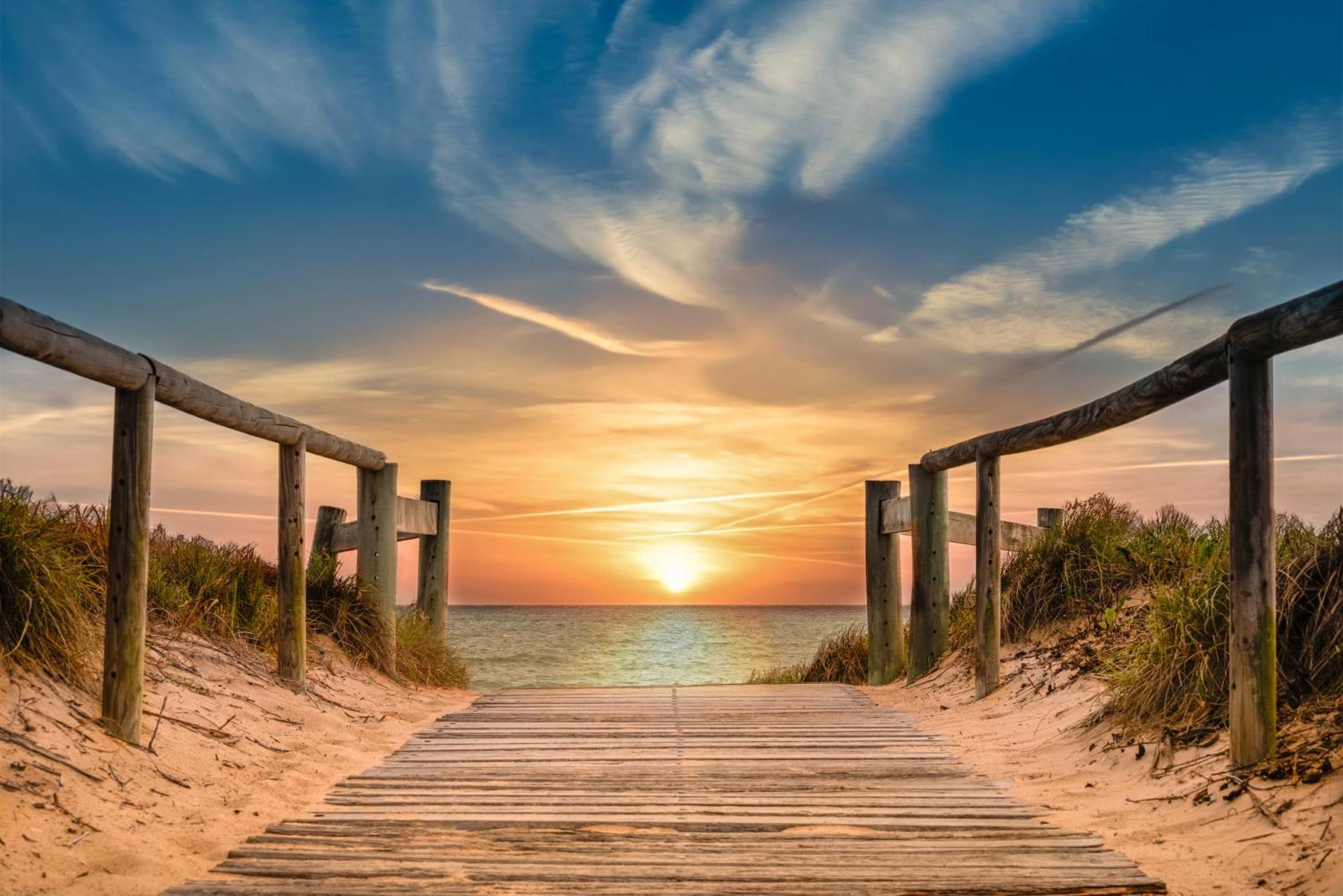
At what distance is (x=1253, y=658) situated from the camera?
14.2ft

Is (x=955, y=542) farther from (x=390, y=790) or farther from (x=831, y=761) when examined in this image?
(x=390, y=790)

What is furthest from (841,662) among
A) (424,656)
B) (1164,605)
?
(1164,605)

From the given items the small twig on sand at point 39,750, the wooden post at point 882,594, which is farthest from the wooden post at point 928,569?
the small twig on sand at point 39,750

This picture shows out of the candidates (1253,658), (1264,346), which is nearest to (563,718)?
(1253,658)

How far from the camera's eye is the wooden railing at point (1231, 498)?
14.0ft

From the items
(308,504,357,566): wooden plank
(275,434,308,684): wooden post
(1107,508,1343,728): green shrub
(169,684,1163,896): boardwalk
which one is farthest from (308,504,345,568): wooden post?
(1107,508,1343,728): green shrub

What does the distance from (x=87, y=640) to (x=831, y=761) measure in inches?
148

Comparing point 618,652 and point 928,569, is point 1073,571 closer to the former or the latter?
point 928,569

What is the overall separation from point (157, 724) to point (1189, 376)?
5161mm

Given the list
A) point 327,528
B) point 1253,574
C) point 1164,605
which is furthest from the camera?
point 327,528

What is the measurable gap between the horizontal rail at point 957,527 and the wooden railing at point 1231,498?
21 mm

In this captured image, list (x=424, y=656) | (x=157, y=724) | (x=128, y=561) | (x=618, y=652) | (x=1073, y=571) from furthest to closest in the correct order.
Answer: (x=618, y=652) → (x=424, y=656) → (x=1073, y=571) → (x=157, y=724) → (x=128, y=561)

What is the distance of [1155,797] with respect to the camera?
14.7 ft

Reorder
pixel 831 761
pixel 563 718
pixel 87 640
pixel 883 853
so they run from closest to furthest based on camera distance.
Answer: pixel 883 853
pixel 87 640
pixel 831 761
pixel 563 718
